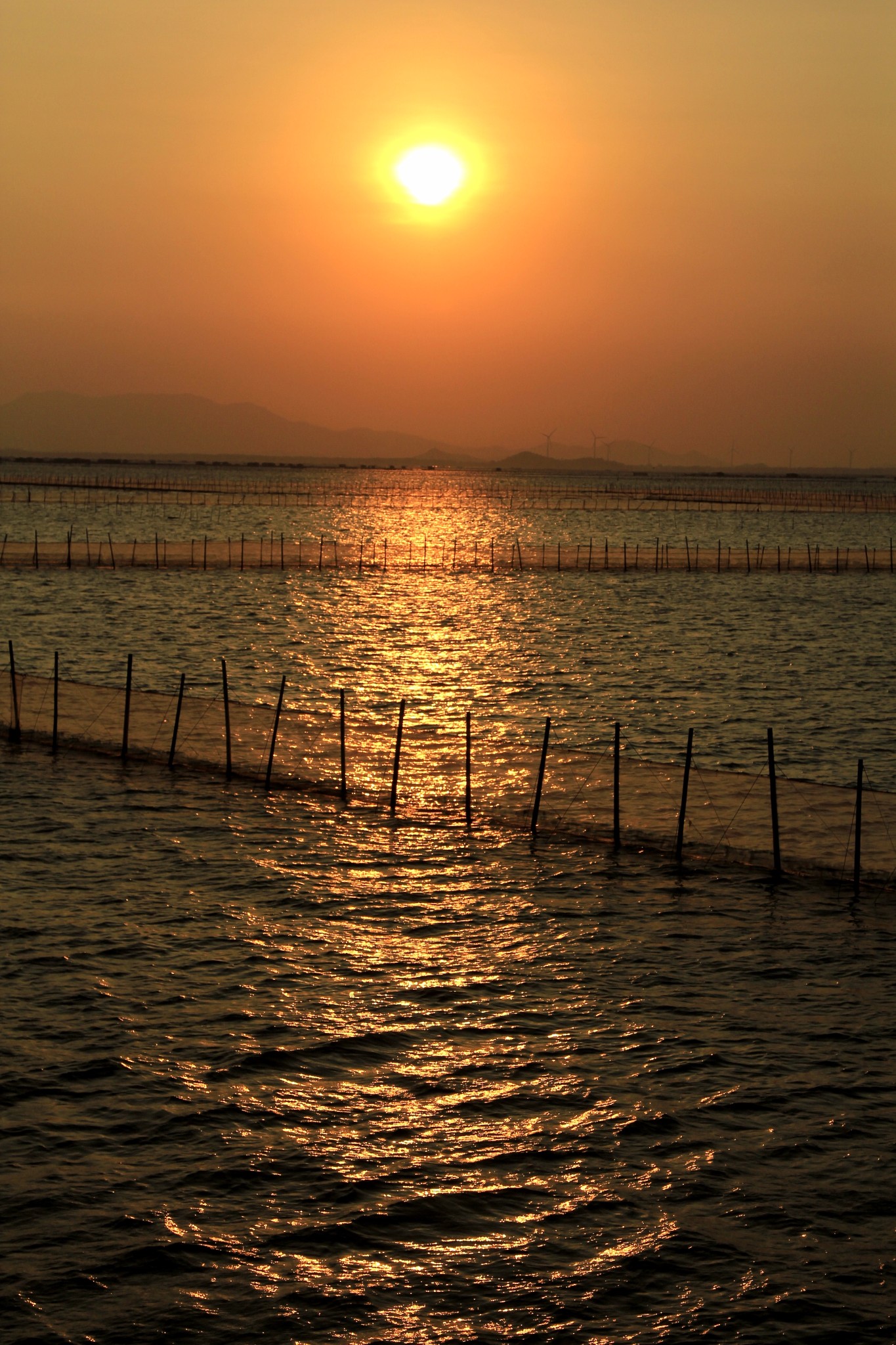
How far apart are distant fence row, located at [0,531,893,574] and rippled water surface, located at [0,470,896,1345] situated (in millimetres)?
73404

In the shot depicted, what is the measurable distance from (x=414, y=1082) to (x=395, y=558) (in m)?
124

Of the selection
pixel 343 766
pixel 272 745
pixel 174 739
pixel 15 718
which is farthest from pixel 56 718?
pixel 343 766

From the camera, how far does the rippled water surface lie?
56.7 ft

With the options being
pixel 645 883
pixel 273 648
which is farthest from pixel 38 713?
pixel 273 648

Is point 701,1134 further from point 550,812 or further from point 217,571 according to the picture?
point 217,571

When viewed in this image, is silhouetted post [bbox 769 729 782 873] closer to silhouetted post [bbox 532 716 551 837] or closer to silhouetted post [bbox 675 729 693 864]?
silhouetted post [bbox 675 729 693 864]

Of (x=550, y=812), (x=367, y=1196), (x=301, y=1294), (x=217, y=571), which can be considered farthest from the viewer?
(x=217, y=571)

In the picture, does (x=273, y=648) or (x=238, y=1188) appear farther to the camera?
(x=273, y=648)

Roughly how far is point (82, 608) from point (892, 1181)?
3067 inches

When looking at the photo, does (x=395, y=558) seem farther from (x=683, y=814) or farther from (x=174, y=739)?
(x=683, y=814)

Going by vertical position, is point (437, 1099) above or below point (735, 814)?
below

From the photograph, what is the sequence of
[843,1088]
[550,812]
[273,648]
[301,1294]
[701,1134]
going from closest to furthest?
[301,1294]
[701,1134]
[843,1088]
[550,812]
[273,648]

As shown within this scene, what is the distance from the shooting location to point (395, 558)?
476ft

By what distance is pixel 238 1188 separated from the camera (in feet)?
64.2
